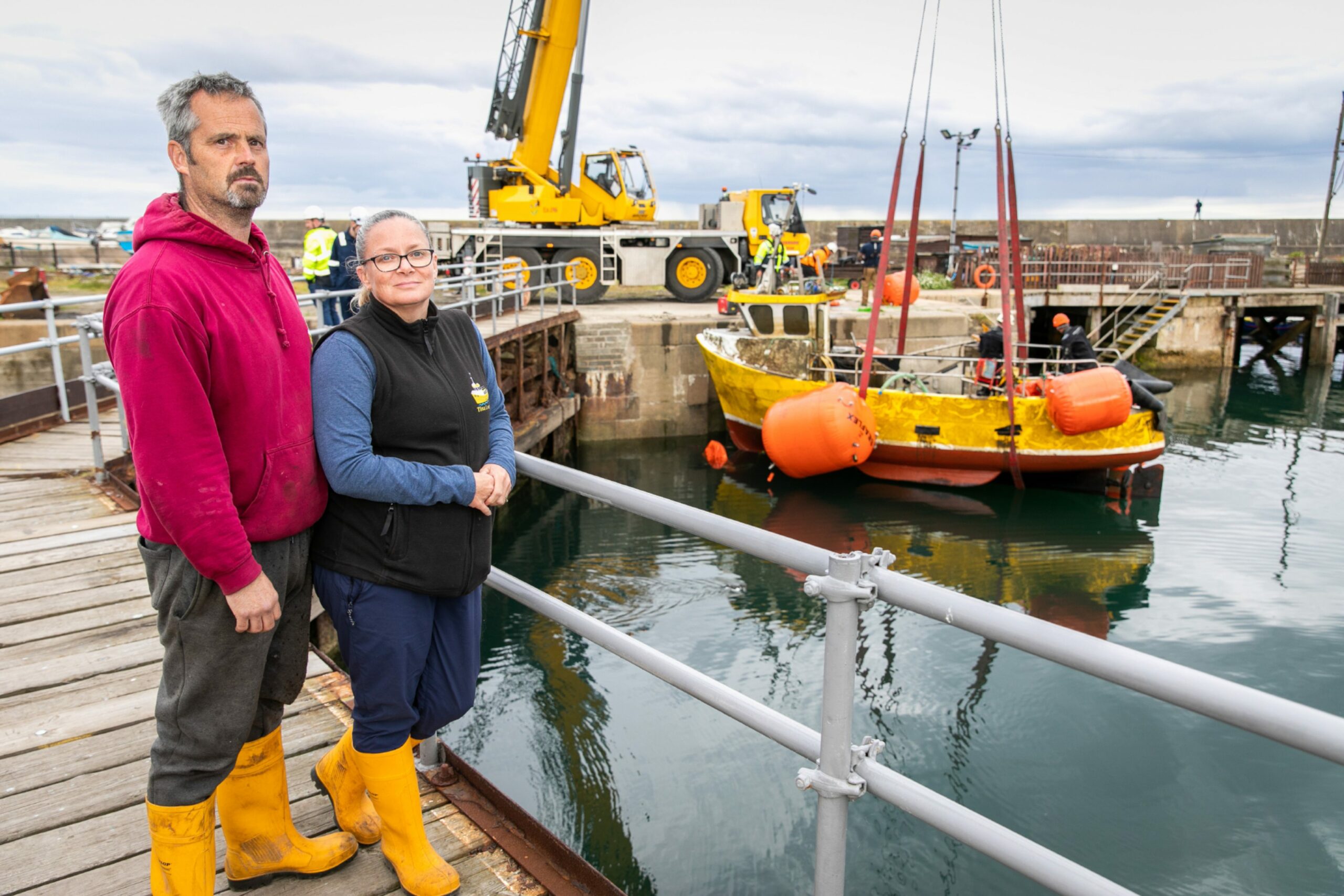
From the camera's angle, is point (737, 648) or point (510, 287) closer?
point (737, 648)

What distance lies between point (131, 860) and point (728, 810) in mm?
3369

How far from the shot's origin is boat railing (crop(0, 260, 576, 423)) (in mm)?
5652

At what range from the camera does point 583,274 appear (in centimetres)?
1916

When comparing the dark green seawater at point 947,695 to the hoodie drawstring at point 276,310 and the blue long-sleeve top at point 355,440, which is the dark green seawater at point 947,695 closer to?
the blue long-sleeve top at point 355,440

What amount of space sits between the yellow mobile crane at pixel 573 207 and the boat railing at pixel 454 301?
0.63 metres

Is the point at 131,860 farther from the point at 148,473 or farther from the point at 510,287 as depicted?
the point at 510,287

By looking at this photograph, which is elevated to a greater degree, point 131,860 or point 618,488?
point 618,488

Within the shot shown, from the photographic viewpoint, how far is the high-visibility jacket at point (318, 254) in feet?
32.7

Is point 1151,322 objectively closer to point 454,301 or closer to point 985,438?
point 985,438

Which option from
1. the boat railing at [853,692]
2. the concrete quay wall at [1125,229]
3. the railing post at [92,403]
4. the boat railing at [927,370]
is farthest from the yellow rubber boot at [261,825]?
the concrete quay wall at [1125,229]

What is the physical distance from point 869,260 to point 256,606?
2092 centimetres

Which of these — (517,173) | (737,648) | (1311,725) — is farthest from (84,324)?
(517,173)

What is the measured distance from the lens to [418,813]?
217 cm

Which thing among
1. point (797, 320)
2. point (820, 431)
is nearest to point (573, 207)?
point (797, 320)
